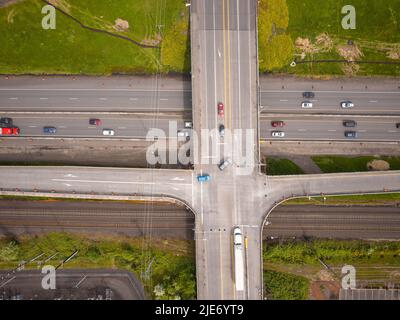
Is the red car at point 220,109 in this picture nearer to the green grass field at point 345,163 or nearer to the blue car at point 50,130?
the green grass field at point 345,163

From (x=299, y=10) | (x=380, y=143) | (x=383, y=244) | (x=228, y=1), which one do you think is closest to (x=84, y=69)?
(x=228, y=1)

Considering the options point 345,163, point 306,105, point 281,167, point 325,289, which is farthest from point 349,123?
point 325,289

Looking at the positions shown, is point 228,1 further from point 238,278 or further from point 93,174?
point 238,278

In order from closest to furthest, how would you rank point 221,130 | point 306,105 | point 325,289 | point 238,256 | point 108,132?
point 238,256 → point 221,130 → point 108,132 → point 306,105 → point 325,289

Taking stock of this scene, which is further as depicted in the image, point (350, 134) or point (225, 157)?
point (350, 134)

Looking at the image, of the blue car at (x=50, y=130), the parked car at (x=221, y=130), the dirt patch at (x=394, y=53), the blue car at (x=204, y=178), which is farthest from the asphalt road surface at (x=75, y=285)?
the dirt patch at (x=394, y=53)

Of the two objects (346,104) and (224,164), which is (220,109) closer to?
(224,164)
